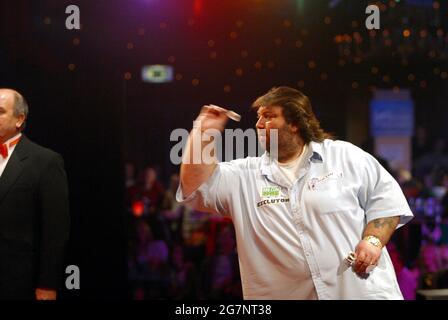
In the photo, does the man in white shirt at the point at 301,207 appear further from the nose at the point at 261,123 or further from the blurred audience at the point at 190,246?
the blurred audience at the point at 190,246

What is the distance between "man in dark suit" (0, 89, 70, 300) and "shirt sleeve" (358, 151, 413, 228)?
4.59 feet

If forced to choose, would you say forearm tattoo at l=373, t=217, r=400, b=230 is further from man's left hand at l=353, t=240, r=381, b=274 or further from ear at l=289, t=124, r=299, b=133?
ear at l=289, t=124, r=299, b=133

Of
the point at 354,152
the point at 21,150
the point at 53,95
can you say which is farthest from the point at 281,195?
the point at 53,95

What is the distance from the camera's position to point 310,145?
104 inches

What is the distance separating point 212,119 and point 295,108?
38 centimetres

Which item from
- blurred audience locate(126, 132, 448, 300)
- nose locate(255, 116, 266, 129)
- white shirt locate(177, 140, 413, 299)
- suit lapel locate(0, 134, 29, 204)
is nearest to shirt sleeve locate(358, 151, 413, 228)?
white shirt locate(177, 140, 413, 299)

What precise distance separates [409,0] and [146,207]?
2714 millimetres

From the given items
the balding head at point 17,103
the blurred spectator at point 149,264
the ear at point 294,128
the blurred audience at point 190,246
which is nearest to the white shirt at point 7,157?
the balding head at point 17,103

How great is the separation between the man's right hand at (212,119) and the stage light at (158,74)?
1.97m

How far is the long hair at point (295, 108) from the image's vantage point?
104 inches

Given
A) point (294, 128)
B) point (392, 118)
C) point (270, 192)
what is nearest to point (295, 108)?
point (294, 128)

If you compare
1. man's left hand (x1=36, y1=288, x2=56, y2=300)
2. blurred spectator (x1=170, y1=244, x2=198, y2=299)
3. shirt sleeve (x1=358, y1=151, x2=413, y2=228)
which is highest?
shirt sleeve (x1=358, y1=151, x2=413, y2=228)

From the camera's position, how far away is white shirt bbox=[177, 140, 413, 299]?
8.06ft
